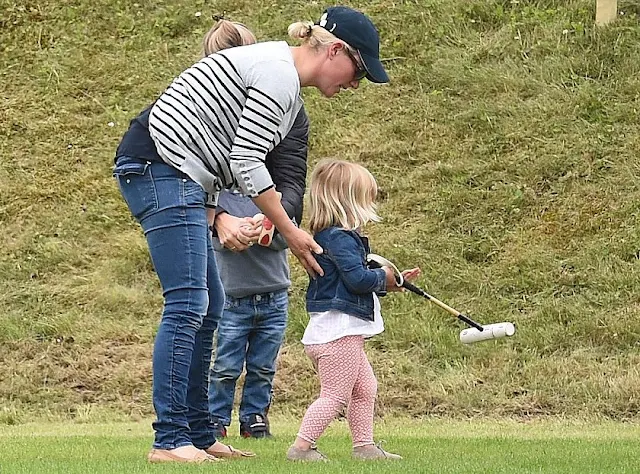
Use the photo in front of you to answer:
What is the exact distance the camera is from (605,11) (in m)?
10.7

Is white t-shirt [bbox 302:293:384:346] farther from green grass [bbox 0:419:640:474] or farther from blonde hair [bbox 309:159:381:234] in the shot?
green grass [bbox 0:419:640:474]

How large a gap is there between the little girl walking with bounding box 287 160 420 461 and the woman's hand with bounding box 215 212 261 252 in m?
0.41

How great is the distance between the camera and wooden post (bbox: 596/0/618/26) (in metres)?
10.7

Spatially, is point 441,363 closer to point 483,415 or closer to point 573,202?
point 483,415

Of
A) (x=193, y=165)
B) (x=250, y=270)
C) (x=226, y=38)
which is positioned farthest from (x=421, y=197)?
(x=193, y=165)

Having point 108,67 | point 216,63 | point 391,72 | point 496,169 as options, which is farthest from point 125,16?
point 216,63

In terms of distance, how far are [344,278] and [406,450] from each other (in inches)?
36.0

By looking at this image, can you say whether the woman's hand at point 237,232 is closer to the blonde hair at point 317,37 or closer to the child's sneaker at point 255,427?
the blonde hair at point 317,37

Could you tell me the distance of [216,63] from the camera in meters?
4.12

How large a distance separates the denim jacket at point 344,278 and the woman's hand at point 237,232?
453 millimetres

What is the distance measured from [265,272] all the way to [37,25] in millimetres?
7658

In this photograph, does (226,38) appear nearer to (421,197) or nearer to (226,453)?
(226,453)

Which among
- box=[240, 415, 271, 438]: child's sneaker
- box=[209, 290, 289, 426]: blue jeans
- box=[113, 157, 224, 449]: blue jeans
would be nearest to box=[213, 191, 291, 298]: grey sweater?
box=[209, 290, 289, 426]: blue jeans

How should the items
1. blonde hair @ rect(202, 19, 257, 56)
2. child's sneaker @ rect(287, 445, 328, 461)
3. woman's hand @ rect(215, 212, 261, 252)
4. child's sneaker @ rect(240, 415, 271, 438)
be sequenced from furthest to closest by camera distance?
1. child's sneaker @ rect(240, 415, 271, 438)
2. blonde hair @ rect(202, 19, 257, 56)
3. woman's hand @ rect(215, 212, 261, 252)
4. child's sneaker @ rect(287, 445, 328, 461)
